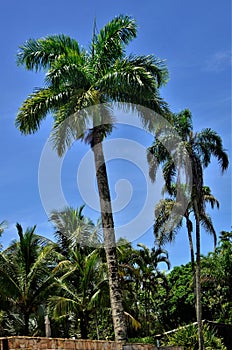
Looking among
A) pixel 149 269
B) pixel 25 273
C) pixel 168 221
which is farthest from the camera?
pixel 149 269

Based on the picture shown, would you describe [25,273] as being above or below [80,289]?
above

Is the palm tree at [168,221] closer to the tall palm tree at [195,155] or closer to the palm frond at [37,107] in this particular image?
the tall palm tree at [195,155]

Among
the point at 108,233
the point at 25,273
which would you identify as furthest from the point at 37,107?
the point at 25,273

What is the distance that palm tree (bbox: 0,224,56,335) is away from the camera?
1988cm

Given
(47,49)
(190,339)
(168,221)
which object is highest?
(47,49)

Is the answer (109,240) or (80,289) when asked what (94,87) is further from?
(80,289)

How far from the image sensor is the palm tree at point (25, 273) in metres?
19.9

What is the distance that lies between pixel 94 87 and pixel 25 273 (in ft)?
29.1

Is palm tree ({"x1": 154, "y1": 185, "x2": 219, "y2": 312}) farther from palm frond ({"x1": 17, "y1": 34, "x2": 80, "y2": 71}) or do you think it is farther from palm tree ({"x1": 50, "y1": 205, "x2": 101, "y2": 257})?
palm frond ({"x1": 17, "y1": 34, "x2": 80, "y2": 71})

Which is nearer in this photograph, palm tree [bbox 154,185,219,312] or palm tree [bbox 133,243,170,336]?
palm tree [bbox 154,185,219,312]

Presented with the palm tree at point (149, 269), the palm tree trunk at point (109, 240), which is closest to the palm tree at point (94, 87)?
the palm tree trunk at point (109, 240)

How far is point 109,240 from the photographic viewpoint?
14.0 m

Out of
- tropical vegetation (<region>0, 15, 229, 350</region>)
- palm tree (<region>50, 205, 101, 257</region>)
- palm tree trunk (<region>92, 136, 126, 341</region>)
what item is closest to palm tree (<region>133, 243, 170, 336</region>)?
tropical vegetation (<region>0, 15, 229, 350</region>)

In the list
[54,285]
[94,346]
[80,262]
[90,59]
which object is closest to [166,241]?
[80,262]
